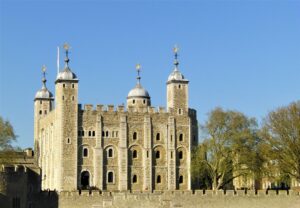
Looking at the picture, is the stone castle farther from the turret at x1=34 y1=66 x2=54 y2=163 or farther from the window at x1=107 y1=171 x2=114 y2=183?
the turret at x1=34 y1=66 x2=54 y2=163

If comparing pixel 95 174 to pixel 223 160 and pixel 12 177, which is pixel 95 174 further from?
pixel 12 177

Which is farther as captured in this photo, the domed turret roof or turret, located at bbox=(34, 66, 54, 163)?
turret, located at bbox=(34, 66, 54, 163)

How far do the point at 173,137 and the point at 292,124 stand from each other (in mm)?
17413

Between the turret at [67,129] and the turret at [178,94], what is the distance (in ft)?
37.7

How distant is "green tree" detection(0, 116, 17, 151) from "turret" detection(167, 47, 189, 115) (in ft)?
73.2

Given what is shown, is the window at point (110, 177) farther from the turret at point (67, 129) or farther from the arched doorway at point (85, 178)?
the turret at point (67, 129)

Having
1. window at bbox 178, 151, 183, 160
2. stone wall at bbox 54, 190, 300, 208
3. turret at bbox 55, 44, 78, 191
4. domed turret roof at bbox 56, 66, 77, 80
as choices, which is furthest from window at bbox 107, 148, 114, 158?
stone wall at bbox 54, 190, 300, 208

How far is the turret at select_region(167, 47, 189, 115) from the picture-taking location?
302 feet

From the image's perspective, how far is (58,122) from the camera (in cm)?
8812

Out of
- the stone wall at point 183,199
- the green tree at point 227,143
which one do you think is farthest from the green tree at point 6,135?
the green tree at point 227,143

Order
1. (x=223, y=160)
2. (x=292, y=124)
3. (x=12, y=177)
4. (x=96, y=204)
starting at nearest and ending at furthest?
(x=12, y=177), (x=96, y=204), (x=292, y=124), (x=223, y=160)

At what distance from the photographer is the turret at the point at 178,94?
92.1m

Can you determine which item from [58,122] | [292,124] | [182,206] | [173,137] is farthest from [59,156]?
[292,124]

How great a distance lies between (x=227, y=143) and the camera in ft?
278
